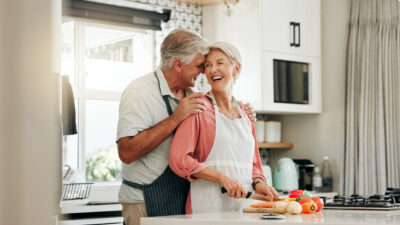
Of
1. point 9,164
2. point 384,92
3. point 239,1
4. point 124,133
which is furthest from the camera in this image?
point 239,1

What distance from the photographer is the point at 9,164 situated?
0.44 ft

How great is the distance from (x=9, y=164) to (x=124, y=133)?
5.20ft

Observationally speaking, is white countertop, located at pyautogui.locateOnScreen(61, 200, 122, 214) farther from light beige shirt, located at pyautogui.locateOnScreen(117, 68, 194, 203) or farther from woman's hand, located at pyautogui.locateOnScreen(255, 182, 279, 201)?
woman's hand, located at pyautogui.locateOnScreen(255, 182, 279, 201)

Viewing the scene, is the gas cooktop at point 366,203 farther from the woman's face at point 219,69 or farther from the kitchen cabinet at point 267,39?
the kitchen cabinet at point 267,39

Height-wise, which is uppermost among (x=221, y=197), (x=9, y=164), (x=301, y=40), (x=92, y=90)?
(x=301, y=40)

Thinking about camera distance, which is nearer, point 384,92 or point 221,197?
point 221,197

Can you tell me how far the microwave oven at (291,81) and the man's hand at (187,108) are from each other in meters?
2.07

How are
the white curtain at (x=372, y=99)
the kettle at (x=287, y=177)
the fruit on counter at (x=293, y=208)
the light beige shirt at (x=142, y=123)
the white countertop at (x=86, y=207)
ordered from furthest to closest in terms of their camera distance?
the kettle at (x=287, y=177)
the white curtain at (x=372, y=99)
the white countertop at (x=86, y=207)
the light beige shirt at (x=142, y=123)
the fruit on counter at (x=293, y=208)

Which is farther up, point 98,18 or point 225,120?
point 98,18

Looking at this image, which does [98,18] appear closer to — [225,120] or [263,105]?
[263,105]

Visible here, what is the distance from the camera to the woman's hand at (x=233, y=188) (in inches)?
61.7

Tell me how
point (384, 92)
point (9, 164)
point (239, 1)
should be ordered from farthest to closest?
1. point (239, 1)
2. point (384, 92)
3. point (9, 164)

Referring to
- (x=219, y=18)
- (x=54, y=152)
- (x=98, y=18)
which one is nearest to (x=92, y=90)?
(x=98, y=18)

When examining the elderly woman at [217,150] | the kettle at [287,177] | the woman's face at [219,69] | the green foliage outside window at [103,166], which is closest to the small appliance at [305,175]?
the kettle at [287,177]
